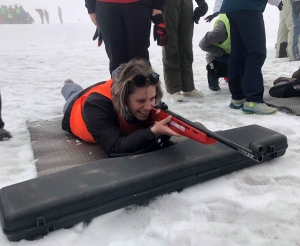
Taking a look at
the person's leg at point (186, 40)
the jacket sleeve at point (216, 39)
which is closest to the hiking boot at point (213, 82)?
the jacket sleeve at point (216, 39)

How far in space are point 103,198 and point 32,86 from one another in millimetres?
3615

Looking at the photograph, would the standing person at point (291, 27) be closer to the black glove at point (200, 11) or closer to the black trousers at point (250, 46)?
the black glove at point (200, 11)

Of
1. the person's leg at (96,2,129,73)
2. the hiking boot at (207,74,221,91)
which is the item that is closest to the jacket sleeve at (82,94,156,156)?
the person's leg at (96,2,129,73)

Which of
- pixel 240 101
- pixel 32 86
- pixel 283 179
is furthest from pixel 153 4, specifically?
pixel 32 86

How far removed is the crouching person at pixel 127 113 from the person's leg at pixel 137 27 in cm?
65

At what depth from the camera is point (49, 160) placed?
2109mm

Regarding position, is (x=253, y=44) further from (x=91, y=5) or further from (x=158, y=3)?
(x=91, y=5)

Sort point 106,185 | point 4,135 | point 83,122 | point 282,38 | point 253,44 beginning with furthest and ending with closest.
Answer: point 282,38
point 253,44
point 4,135
point 83,122
point 106,185

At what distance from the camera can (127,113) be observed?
2020mm

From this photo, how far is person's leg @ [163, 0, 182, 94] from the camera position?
11.3 ft

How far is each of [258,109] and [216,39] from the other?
1.18m

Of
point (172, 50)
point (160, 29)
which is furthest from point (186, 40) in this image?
point (160, 29)

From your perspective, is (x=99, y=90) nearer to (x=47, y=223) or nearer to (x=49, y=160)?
(x=49, y=160)

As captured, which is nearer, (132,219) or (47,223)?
(47,223)
